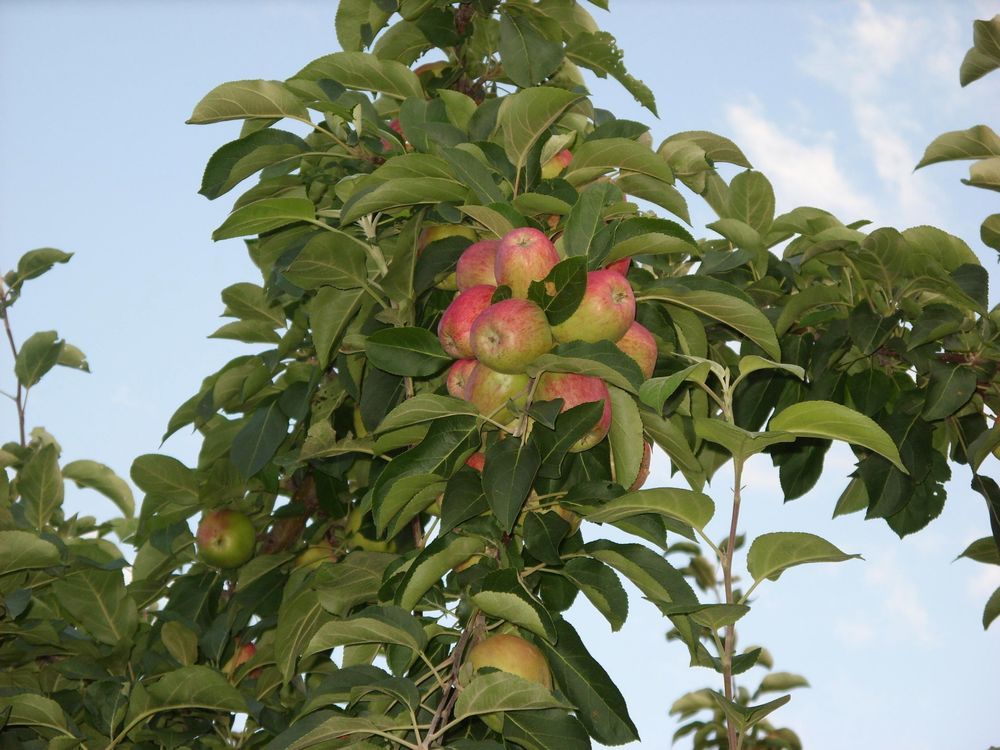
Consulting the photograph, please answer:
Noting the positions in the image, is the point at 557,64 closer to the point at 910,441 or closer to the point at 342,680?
the point at 910,441

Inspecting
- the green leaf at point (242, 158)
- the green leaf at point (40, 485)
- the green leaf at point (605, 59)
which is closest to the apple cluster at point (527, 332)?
the green leaf at point (242, 158)

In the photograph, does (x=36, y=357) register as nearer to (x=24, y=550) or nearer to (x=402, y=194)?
(x=24, y=550)

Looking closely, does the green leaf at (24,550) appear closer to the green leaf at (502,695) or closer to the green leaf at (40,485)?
the green leaf at (40,485)

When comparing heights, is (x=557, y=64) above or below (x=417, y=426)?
above

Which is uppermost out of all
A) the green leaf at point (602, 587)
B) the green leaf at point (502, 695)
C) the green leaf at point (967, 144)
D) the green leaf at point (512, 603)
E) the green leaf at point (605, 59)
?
the green leaf at point (967, 144)

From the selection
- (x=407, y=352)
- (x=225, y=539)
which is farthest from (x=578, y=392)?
(x=225, y=539)

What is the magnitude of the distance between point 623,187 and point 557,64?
398 millimetres

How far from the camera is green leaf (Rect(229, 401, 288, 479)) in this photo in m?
2.29

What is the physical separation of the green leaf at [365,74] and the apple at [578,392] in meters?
0.90

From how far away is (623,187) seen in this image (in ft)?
6.92

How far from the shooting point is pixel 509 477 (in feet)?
4.99

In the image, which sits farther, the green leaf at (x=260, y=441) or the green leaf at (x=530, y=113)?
the green leaf at (x=260, y=441)

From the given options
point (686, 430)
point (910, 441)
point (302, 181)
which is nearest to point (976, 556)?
point (910, 441)

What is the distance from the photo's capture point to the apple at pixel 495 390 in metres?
1.65
